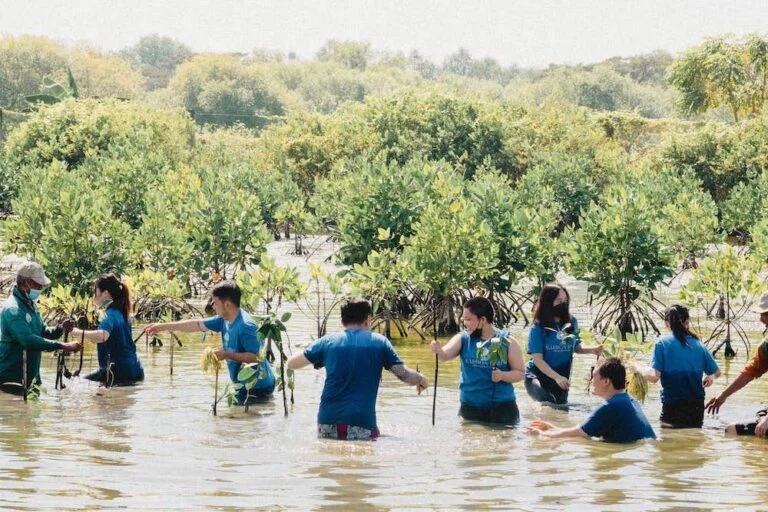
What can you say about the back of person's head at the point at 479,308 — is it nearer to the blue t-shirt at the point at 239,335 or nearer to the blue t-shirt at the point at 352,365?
the blue t-shirt at the point at 352,365

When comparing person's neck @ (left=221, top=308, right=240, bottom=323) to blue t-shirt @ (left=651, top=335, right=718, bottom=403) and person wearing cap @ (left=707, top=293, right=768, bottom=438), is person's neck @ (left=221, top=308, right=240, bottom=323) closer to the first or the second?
blue t-shirt @ (left=651, top=335, right=718, bottom=403)

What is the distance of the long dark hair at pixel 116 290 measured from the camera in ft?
40.8

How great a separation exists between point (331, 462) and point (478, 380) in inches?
74.4

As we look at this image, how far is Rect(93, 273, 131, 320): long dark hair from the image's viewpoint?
12.4m

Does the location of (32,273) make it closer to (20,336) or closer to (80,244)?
(20,336)

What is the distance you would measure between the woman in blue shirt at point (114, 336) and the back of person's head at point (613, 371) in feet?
15.5

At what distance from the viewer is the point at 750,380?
430 inches

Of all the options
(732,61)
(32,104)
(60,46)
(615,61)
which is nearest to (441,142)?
(32,104)

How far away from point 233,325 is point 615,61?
527 ft

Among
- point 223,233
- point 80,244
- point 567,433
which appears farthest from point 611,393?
point 223,233

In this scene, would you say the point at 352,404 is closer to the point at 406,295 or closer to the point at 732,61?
the point at 406,295

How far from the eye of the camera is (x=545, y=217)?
2083 cm

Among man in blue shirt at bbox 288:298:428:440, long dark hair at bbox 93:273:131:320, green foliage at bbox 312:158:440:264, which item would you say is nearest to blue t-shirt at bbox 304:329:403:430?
man in blue shirt at bbox 288:298:428:440

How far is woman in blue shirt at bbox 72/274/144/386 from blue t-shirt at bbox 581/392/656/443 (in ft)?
15.2
